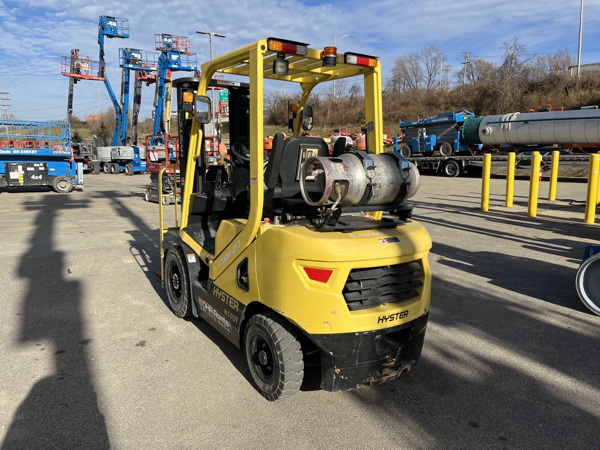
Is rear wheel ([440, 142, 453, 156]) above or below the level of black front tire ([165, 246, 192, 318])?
above

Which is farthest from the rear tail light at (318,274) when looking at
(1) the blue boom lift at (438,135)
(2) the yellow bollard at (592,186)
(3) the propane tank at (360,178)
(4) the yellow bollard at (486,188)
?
(1) the blue boom lift at (438,135)

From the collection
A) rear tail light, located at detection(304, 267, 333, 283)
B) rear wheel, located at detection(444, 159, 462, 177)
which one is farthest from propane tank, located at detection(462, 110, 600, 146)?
rear tail light, located at detection(304, 267, 333, 283)

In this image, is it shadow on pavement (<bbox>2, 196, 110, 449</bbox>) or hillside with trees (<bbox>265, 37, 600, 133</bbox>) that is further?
hillside with trees (<bbox>265, 37, 600, 133</bbox>)

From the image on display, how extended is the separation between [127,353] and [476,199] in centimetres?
1404

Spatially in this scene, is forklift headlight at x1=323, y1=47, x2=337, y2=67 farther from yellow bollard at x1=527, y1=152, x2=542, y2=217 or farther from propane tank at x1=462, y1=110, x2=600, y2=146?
propane tank at x1=462, y1=110, x2=600, y2=146

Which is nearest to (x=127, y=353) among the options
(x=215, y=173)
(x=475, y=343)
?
(x=215, y=173)

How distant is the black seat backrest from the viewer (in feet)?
11.8

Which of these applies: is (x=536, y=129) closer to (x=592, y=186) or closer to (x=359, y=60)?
(x=592, y=186)

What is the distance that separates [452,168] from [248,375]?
1008 inches

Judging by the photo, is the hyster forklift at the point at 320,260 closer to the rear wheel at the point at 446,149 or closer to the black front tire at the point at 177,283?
the black front tire at the point at 177,283

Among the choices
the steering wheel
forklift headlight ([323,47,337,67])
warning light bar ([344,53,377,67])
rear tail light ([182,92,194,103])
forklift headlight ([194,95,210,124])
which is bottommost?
the steering wheel

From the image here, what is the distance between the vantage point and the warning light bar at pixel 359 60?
3861 mm

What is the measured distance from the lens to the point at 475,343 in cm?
443

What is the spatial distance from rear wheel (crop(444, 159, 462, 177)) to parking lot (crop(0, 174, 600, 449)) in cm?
2012
